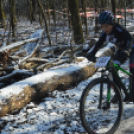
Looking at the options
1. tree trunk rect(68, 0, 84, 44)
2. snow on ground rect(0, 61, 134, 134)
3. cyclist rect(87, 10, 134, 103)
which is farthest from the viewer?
tree trunk rect(68, 0, 84, 44)

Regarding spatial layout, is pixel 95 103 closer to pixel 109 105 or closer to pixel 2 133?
pixel 109 105

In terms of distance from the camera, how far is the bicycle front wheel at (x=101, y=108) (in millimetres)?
2703

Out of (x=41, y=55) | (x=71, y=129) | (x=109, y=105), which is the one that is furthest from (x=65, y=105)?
(x=41, y=55)

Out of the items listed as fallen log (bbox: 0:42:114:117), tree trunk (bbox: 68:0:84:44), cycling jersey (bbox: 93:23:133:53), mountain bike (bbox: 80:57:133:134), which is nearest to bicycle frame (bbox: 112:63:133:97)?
mountain bike (bbox: 80:57:133:134)

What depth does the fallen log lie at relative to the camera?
11.2ft

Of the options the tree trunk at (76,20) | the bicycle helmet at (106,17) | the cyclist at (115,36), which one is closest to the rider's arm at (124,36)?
the cyclist at (115,36)

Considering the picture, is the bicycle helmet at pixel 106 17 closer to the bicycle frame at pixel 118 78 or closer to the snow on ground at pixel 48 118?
the bicycle frame at pixel 118 78

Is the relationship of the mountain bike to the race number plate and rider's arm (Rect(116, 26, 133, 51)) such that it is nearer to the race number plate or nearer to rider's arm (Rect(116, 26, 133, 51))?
the race number plate

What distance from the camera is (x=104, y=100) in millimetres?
2965

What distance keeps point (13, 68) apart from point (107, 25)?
2.99 meters

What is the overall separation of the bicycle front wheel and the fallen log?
1.29 m

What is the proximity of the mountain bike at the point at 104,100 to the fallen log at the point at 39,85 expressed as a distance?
4.24ft

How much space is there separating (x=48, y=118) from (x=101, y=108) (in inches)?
38.8

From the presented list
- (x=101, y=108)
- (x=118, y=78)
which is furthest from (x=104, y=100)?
(x=118, y=78)
